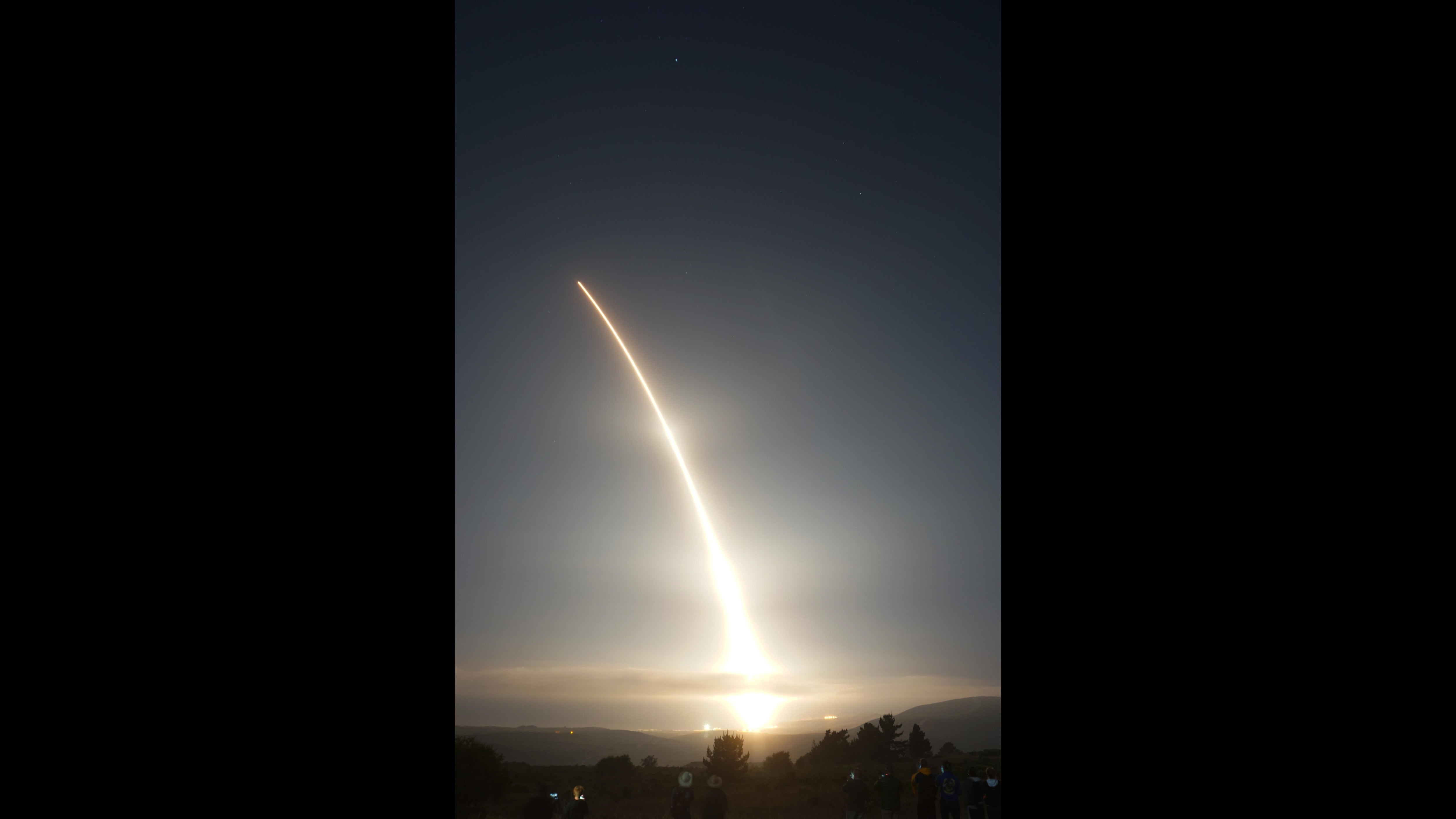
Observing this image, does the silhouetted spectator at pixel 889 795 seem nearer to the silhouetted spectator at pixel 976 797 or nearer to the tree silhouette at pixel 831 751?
the silhouetted spectator at pixel 976 797

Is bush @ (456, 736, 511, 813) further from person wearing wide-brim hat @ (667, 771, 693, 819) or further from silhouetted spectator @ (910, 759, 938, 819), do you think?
silhouetted spectator @ (910, 759, 938, 819)

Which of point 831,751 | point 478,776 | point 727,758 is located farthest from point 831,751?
point 478,776

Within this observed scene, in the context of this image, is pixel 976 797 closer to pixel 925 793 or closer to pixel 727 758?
pixel 925 793

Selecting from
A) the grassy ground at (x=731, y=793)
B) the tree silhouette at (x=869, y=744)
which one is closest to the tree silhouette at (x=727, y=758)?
the grassy ground at (x=731, y=793)

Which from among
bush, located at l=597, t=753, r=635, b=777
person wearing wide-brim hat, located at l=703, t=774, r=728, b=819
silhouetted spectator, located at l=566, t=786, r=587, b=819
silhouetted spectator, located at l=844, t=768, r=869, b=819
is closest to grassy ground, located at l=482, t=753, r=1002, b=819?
bush, located at l=597, t=753, r=635, b=777
